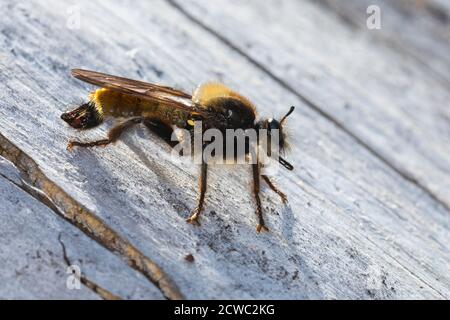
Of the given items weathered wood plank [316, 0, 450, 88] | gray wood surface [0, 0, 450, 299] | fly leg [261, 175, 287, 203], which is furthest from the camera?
weathered wood plank [316, 0, 450, 88]

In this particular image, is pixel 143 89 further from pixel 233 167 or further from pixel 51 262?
pixel 51 262

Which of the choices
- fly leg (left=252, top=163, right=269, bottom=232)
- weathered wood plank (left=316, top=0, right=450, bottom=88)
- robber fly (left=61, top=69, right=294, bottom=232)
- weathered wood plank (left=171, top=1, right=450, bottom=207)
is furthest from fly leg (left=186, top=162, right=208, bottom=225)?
weathered wood plank (left=316, top=0, right=450, bottom=88)

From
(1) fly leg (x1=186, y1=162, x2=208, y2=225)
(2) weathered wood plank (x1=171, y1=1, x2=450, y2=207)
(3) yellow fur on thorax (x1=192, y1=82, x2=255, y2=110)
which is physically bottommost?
(1) fly leg (x1=186, y1=162, x2=208, y2=225)

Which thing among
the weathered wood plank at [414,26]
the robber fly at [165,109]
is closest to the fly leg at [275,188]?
the robber fly at [165,109]

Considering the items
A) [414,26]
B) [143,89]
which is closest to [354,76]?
[414,26]

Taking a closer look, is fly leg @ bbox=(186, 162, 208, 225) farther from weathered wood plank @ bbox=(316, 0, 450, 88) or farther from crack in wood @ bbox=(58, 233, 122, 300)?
weathered wood plank @ bbox=(316, 0, 450, 88)
